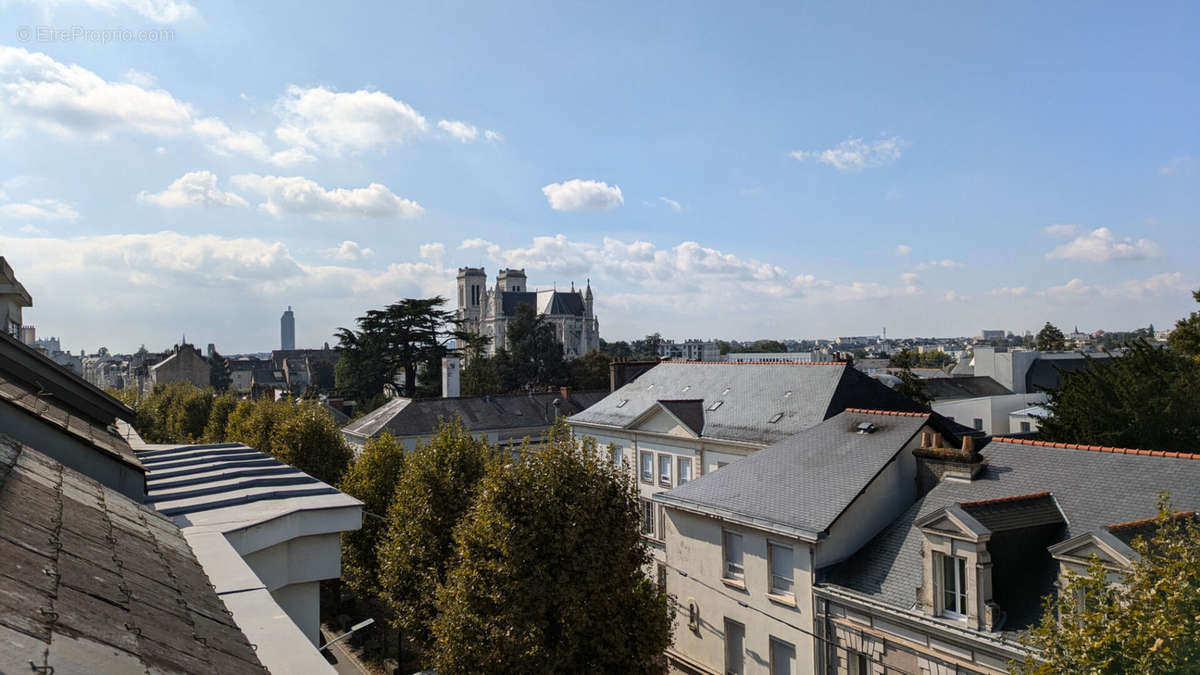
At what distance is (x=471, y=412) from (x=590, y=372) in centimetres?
3991

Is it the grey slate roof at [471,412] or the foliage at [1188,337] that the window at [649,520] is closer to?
the grey slate roof at [471,412]

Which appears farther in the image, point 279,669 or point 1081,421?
point 1081,421

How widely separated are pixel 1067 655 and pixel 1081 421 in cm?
2378

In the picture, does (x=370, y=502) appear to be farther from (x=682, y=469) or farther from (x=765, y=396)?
(x=765, y=396)

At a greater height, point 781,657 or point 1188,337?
point 1188,337

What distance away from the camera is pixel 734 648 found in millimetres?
19250

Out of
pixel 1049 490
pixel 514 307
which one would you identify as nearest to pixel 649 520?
pixel 1049 490

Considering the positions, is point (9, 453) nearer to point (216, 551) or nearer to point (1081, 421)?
point (216, 551)

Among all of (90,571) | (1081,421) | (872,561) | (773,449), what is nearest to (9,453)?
(90,571)

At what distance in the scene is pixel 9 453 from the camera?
536 centimetres

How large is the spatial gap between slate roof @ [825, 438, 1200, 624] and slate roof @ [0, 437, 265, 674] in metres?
14.1

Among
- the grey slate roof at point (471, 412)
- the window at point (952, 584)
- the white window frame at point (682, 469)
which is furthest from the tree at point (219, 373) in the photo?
the window at point (952, 584)

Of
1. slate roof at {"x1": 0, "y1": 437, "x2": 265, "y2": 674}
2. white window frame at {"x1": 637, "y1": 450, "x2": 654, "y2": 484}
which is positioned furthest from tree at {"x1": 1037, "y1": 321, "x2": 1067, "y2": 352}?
slate roof at {"x1": 0, "y1": 437, "x2": 265, "y2": 674}

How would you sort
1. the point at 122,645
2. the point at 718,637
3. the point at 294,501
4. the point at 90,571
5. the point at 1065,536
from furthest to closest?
1. the point at 718,637
2. the point at 1065,536
3. the point at 294,501
4. the point at 90,571
5. the point at 122,645
